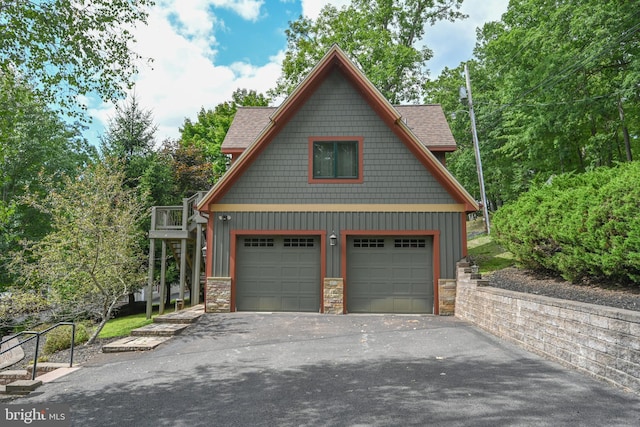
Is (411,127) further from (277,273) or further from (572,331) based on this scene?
(572,331)

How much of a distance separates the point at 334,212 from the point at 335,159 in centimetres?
164

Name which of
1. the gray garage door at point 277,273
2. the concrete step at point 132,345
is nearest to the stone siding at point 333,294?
the gray garage door at point 277,273

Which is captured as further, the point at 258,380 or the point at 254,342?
the point at 254,342

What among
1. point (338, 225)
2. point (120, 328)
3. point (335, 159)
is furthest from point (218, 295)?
point (120, 328)

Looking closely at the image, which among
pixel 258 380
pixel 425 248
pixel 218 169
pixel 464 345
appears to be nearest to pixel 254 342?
pixel 258 380

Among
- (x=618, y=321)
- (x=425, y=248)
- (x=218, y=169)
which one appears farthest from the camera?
(x=218, y=169)

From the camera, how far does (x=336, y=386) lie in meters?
5.34

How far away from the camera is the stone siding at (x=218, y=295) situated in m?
11.4

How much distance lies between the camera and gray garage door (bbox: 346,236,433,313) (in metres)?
11.3

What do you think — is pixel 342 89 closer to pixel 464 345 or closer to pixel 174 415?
pixel 464 345

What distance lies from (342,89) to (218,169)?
2000 centimetres

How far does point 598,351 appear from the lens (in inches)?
208

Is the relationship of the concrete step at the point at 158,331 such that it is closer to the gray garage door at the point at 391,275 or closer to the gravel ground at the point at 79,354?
the gravel ground at the point at 79,354

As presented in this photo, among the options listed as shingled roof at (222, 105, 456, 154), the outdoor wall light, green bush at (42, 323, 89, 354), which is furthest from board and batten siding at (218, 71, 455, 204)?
green bush at (42, 323, 89, 354)
